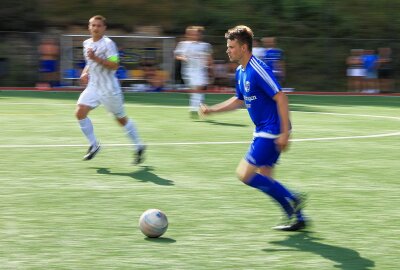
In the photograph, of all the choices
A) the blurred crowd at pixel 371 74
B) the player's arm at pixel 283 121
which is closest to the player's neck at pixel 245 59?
the player's arm at pixel 283 121

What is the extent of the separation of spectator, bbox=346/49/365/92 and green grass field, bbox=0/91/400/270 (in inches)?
530

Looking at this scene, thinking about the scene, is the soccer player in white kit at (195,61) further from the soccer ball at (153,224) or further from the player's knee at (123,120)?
the soccer ball at (153,224)

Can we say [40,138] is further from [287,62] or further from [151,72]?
[287,62]

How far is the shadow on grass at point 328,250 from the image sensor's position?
6.70m

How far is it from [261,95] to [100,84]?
459 centimetres

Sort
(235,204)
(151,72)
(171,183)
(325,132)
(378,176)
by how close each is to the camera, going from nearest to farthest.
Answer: (235,204) → (171,183) → (378,176) → (325,132) → (151,72)

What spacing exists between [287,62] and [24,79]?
10098 mm

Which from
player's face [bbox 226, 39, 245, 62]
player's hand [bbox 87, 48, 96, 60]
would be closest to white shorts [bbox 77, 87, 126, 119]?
player's hand [bbox 87, 48, 96, 60]

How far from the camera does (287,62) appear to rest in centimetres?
3262

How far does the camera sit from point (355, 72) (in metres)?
Result: 30.9

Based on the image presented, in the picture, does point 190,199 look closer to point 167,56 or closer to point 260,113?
point 260,113

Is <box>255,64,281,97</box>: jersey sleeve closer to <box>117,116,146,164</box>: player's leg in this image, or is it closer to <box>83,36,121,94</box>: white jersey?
<box>83,36,121,94</box>: white jersey

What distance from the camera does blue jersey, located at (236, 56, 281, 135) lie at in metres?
7.48

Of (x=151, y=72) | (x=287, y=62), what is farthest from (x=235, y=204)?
(x=287, y=62)
